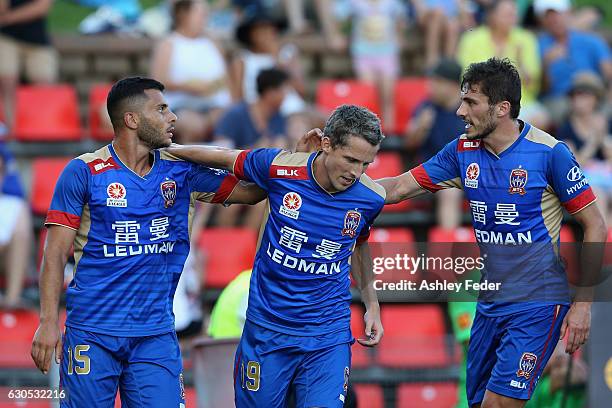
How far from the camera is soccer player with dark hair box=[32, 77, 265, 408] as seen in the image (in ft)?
19.9

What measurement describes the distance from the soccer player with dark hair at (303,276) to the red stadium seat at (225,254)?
3.96 m

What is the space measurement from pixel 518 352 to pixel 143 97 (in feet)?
8.32

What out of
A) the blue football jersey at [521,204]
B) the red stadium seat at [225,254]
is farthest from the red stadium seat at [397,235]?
the blue football jersey at [521,204]

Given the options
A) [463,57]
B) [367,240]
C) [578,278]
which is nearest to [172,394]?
[367,240]

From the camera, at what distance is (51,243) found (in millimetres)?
6059

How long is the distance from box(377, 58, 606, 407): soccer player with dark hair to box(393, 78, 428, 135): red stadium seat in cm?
566

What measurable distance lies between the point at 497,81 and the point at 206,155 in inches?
66.3

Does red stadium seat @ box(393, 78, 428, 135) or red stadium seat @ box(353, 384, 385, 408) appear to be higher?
red stadium seat @ box(393, 78, 428, 135)

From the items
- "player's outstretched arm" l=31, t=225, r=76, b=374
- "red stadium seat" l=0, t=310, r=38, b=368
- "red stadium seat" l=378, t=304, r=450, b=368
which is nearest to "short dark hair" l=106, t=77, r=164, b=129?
"player's outstretched arm" l=31, t=225, r=76, b=374

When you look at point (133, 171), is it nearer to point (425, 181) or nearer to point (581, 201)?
point (425, 181)

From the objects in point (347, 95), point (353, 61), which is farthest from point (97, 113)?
point (353, 61)

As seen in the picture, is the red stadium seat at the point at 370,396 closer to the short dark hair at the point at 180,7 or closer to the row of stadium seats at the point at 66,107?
the row of stadium seats at the point at 66,107

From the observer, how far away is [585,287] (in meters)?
6.50
